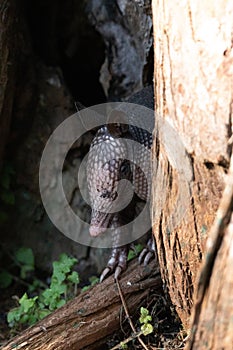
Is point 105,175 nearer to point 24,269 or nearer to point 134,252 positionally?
point 134,252

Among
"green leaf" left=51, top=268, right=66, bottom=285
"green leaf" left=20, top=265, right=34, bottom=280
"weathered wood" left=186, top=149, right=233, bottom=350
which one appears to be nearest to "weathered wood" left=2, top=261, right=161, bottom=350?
"green leaf" left=51, top=268, right=66, bottom=285

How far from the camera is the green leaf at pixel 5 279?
4008mm

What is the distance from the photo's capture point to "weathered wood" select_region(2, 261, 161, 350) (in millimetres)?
2781

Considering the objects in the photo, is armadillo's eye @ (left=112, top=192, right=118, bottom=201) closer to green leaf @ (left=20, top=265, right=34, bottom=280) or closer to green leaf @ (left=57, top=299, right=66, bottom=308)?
green leaf @ (left=57, top=299, right=66, bottom=308)

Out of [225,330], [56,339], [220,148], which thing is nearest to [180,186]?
[220,148]

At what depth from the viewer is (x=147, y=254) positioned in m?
3.09

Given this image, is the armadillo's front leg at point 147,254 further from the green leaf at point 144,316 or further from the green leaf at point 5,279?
the green leaf at point 5,279

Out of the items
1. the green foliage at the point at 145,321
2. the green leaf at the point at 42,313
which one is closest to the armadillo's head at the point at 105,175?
the green foliage at the point at 145,321

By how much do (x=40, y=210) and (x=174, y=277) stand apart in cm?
178

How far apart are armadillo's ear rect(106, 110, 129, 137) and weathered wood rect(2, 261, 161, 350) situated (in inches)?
28.7

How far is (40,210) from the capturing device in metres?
4.26

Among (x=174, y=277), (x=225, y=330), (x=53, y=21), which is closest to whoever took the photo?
(x=225, y=330)

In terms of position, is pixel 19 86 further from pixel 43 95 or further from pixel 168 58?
pixel 168 58

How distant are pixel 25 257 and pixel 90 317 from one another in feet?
4.35
